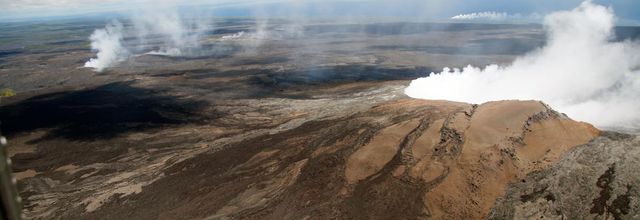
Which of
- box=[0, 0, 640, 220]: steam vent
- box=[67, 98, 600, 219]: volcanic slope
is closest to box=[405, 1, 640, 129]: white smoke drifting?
box=[0, 0, 640, 220]: steam vent

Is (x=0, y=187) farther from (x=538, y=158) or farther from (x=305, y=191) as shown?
(x=538, y=158)

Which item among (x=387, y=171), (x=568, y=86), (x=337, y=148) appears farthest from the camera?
(x=568, y=86)

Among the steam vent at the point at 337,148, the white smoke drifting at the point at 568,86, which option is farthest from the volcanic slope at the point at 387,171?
the white smoke drifting at the point at 568,86

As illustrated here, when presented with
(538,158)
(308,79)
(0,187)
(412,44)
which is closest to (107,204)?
(538,158)

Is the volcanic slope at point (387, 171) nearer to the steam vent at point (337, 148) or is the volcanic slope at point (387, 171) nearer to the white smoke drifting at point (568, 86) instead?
the steam vent at point (337, 148)

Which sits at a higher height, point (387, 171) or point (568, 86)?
point (387, 171)

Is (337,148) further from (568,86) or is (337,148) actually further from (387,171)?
(568,86)

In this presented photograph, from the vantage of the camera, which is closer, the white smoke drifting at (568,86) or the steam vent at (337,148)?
the steam vent at (337,148)

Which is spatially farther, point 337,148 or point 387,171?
point 337,148

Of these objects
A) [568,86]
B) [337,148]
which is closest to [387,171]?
[337,148]

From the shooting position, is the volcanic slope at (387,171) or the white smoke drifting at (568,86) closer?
the volcanic slope at (387,171)

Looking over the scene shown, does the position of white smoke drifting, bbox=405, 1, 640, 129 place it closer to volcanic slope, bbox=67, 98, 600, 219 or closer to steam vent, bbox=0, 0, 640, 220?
steam vent, bbox=0, 0, 640, 220
